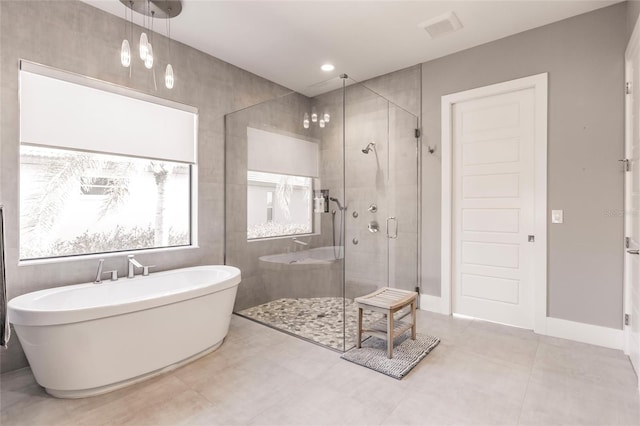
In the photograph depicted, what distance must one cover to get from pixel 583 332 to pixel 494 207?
49.3 inches

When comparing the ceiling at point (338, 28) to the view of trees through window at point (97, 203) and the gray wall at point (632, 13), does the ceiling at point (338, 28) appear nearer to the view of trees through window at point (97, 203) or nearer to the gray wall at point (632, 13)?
the gray wall at point (632, 13)

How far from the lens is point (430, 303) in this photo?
356 centimetres

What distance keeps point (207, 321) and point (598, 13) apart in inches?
155

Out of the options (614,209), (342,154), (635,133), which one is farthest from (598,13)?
(342,154)

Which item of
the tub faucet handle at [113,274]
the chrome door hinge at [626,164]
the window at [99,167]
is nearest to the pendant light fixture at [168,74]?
the window at [99,167]

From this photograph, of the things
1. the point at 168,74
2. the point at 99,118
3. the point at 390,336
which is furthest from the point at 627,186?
the point at 99,118

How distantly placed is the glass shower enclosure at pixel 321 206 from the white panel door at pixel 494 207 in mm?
461

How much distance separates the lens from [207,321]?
2.46 meters

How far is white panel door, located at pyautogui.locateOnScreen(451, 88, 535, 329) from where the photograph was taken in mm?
3010

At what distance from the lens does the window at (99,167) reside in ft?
7.77

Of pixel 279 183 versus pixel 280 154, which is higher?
pixel 280 154

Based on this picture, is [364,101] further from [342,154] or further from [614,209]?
[614,209]

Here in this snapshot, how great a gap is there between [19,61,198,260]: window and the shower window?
24.0 inches

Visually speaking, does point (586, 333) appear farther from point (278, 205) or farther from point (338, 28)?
point (338, 28)
